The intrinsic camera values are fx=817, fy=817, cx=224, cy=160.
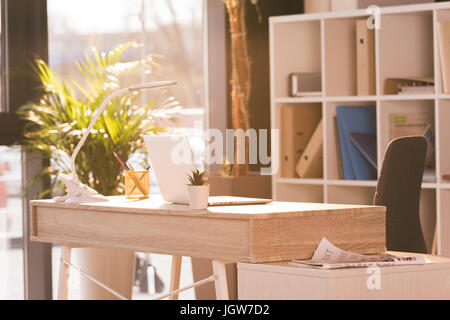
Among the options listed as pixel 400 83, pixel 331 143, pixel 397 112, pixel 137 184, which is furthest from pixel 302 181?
pixel 137 184

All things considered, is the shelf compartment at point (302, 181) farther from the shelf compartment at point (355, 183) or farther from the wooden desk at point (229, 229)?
the wooden desk at point (229, 229)

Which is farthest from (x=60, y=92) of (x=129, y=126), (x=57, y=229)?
(x=57, y=229)

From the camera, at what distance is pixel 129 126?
441 cm

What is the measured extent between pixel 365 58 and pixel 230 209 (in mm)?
2053

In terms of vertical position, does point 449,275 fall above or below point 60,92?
below

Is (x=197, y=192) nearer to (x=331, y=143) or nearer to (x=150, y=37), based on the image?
(x=331, y=143)

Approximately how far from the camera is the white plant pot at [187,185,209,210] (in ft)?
9.14

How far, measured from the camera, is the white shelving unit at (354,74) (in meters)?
4.27

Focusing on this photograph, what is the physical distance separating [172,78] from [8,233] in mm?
1374

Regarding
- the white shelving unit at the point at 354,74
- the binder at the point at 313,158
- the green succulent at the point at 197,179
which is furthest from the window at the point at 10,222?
the green succulent at the point at 197,179

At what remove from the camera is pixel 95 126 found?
173 inches

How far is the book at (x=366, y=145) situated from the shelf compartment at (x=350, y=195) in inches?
8.6

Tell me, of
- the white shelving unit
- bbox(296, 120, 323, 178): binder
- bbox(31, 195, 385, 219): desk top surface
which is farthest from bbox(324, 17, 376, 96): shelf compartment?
bbox(31, 195, 385, 219): desk top surface
